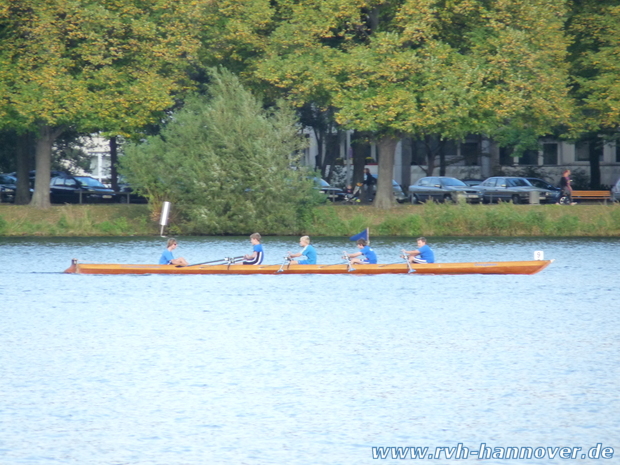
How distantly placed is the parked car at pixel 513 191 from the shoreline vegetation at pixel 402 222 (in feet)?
17.9

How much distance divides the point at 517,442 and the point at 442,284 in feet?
68.6

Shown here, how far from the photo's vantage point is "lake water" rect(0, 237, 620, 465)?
51.6 feet

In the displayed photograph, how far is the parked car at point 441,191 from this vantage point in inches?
2223

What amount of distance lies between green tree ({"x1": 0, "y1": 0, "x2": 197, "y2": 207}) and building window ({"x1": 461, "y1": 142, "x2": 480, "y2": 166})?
1072 inches

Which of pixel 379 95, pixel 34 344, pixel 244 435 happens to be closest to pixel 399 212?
pixel 379 95

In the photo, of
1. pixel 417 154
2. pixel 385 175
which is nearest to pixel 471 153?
pixel 417 154

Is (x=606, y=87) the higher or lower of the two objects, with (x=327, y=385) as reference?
higher

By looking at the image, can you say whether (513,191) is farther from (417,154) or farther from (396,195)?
(417,154)

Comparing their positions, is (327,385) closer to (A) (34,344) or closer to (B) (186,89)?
(A) (34,344)

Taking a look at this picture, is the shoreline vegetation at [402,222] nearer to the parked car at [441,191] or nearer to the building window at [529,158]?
the parked car at [441,191]

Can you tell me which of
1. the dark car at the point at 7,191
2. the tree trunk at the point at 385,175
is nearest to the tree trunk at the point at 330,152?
the tree trunk at the point at 385,175

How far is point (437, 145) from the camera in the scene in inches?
2894

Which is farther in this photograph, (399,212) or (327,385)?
(399,212)

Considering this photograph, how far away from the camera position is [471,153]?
7738 centimetres
